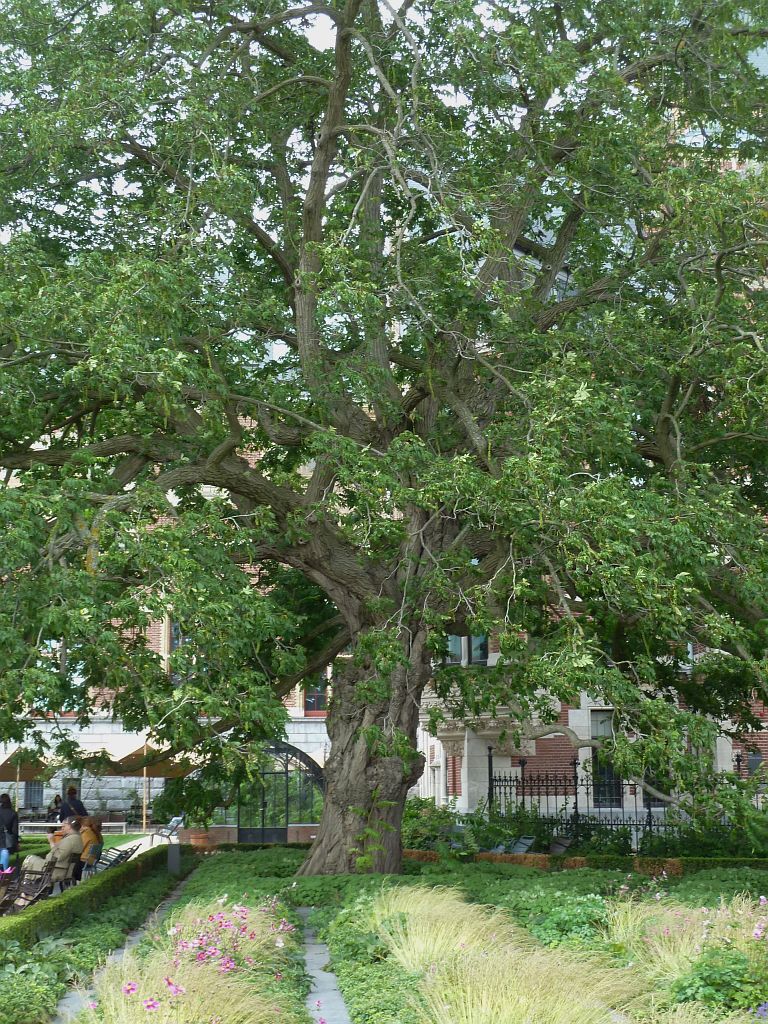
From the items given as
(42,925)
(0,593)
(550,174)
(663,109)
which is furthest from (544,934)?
(663,109)

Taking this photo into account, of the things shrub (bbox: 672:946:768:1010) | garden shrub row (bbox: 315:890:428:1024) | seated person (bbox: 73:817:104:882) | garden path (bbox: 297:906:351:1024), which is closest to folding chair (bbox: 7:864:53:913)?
seated person (bbox: 73:817:104:882)

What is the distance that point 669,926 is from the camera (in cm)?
1079

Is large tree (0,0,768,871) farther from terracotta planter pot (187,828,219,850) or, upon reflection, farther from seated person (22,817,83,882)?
terracotta planter pot (187,828,219,850)

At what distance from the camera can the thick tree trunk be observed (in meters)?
17.4

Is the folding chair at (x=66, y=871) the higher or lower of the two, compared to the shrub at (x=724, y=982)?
lower

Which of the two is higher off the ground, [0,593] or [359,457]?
[359,457]

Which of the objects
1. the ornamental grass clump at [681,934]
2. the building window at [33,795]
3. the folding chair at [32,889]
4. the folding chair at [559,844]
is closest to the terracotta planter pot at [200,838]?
the folding chair at [559,844]

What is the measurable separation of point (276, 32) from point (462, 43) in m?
4.79

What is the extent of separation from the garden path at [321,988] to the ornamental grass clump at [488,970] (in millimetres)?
644

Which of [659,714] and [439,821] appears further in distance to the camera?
[439,821]

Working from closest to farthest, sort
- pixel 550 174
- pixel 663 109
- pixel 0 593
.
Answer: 1. pixel 0 593
2. pixel 550 174
3. pixel 663 109

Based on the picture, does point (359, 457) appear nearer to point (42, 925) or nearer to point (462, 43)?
point (462, 43)

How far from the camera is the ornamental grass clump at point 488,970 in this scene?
25.8 ft

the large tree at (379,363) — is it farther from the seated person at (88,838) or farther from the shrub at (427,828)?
the shrub at (427,828)
